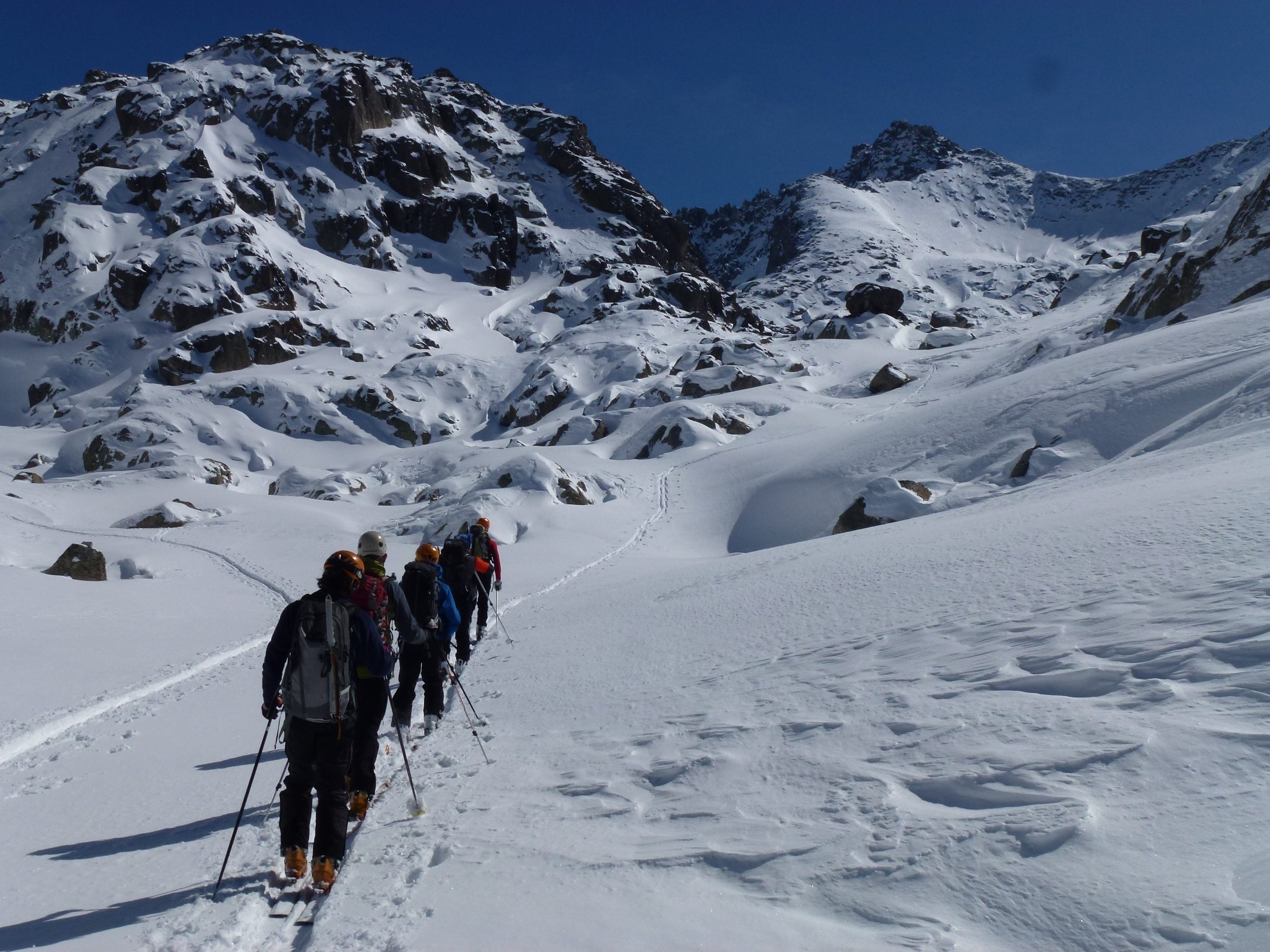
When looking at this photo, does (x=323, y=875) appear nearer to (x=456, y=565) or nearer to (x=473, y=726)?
(x=473, y=726)

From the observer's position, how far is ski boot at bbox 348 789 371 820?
5434mm

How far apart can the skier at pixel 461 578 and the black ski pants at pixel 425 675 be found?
1.74m

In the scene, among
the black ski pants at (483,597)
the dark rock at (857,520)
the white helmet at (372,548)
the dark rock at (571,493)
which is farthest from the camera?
the dark rock at (571,493)

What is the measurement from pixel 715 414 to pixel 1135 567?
41.2 m

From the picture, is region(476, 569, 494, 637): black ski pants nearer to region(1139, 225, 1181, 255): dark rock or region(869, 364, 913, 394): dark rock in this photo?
region(869, 364, 913, 394): dark rock

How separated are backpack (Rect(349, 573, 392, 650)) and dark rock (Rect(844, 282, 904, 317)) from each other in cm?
8303

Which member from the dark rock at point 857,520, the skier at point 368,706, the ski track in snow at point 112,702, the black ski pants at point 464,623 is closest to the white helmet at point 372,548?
the skier at point 368,706

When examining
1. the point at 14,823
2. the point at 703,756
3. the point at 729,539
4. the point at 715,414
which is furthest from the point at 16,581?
the point at 715,414

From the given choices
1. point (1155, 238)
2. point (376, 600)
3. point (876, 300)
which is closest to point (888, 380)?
point (876, 300)

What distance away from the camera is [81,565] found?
21031 millimetres

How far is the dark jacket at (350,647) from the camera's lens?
4684 millimetres

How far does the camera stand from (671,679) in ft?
25.4

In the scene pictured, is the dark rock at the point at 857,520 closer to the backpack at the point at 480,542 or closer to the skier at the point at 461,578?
the backpack at the point at 480,542

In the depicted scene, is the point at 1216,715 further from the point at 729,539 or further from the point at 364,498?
the point at 364,498
